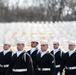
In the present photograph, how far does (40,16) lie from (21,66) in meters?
62.5

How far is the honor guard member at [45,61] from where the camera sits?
7154 millimetres

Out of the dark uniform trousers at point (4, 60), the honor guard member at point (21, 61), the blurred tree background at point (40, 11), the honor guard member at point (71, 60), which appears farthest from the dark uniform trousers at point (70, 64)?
the blurred tree background at point (40, 11)

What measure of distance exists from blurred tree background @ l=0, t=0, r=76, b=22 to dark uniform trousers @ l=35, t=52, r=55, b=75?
59349 millimetres

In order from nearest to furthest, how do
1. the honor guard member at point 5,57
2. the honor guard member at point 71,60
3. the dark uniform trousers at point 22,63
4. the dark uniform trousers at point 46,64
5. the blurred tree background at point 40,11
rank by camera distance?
the dark uniform trousers at point 22,63
the dark uniform trousers at point 46,64
the honor guard member at point 71,60
the honor guard member at point 5,57
the blurred tree background at point 40,11

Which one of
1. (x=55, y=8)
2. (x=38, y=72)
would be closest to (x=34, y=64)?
(x=38, y=72)

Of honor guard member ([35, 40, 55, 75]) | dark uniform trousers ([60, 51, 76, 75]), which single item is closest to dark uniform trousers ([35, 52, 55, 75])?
honor guard member ([35, 40, 55, 75])

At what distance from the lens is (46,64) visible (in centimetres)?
721

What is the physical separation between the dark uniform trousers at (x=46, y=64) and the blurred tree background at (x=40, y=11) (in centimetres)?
5935

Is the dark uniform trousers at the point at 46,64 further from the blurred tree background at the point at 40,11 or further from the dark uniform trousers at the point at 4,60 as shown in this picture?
the blurred tree background at the point at 40,11

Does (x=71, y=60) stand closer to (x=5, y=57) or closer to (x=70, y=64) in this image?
(x=70, y=64)

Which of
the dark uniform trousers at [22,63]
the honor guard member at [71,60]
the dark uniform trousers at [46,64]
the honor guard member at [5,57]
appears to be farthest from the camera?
the honor guard member at [5,57]

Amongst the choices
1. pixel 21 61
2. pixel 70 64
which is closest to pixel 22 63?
pixel 21 61

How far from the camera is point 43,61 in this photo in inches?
283

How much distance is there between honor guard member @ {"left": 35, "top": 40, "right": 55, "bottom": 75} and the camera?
23.5 ft
